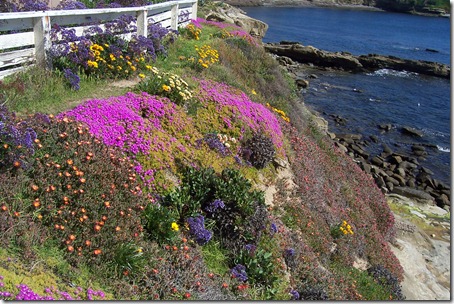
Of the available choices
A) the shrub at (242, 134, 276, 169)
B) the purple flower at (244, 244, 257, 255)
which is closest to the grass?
the shrub at (242, 134, 276, 169)

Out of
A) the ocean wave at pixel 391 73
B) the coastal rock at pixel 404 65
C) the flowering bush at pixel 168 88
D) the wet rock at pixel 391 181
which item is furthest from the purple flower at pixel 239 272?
the coastal rock at pixel 404 65

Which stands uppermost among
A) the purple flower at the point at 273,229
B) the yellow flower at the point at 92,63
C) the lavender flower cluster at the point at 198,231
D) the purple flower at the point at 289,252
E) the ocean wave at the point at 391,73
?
the yellow flower at the point at 92,63

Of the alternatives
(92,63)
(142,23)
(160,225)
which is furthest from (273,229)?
(142,23)

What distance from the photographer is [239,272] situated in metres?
6.92

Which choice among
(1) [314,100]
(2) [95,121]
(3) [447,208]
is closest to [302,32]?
(1) [314,100]

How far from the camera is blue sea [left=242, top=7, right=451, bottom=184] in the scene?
3001 cm

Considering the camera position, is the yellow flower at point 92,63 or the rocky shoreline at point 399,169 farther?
the rocky shoreline at point 399,169

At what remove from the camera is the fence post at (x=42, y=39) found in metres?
8.99

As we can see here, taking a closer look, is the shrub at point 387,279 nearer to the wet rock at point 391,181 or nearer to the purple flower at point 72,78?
the purple flower at point 72,78

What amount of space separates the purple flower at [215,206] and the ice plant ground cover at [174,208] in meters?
0.02

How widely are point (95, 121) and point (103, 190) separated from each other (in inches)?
71.2

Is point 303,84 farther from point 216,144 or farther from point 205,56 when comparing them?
point 216,144

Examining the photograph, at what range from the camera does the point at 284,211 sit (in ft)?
31.6

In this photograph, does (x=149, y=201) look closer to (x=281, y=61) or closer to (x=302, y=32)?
(x=281, y=61)
